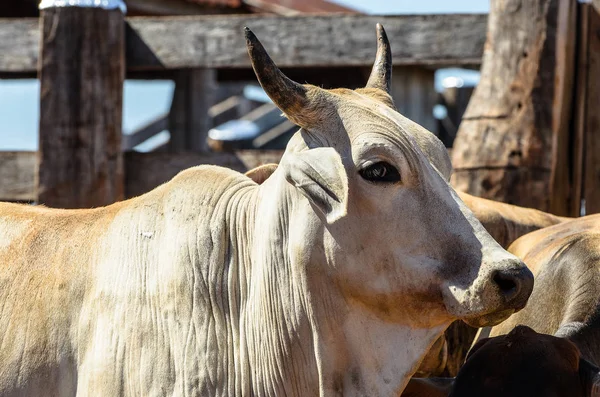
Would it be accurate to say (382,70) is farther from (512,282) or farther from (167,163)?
(167,163)

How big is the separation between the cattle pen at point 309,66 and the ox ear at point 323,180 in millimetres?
2872

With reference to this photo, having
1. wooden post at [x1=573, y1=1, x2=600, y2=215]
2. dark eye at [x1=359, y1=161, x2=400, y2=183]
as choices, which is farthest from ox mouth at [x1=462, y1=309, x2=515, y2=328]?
wooden post at [x1=573, y1=1, x2=600, y2=215]

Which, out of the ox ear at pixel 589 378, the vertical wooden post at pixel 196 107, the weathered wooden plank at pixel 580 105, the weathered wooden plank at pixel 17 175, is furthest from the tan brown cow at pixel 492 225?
the vertical wooden post at pixel 196 107

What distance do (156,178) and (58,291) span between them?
3068mm

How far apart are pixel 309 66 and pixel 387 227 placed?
3.43 metres

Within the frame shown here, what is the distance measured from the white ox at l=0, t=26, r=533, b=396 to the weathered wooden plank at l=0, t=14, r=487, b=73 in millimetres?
3003

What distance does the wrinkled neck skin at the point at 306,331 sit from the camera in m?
3.53

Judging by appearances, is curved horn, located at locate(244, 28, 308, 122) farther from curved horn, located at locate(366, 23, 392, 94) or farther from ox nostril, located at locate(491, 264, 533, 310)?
ox nostril, located at locate(491, 264, 533, 310)

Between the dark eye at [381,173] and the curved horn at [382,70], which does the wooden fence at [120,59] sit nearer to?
the curved horn at [382,70]

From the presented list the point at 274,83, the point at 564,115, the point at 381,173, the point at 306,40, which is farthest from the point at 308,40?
the point at 381,173

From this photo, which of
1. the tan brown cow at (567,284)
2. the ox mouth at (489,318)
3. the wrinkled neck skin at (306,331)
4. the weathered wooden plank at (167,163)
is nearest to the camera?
the ox mouth at (489,318)

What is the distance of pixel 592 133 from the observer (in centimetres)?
654

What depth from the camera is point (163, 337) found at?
3.57 meters

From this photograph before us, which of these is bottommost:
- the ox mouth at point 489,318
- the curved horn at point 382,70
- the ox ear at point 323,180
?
the ox mouth at point 489,318
